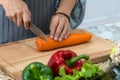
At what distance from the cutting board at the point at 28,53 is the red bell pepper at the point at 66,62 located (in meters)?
0.13

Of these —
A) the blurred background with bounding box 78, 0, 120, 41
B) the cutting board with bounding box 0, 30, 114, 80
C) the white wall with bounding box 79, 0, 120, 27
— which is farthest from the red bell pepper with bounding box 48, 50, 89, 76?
the white wall with bounding box 79, 0, 120, 27

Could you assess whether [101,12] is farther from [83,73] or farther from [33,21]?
[83,73]

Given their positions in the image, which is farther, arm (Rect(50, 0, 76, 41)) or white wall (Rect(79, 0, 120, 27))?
white wall (Rect(79, 0, 120, 27))

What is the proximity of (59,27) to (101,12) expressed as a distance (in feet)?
4.69

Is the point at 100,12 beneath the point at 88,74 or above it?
beneath

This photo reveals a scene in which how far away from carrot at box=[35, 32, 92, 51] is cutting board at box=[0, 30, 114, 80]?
2 cm

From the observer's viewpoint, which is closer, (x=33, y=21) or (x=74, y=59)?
(x=74, y=59)

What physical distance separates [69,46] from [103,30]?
59 cm

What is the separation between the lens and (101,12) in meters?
2.65

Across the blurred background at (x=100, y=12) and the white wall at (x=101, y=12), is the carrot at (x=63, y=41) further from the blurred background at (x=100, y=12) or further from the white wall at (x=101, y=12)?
the white wall at (x=101, y=12)

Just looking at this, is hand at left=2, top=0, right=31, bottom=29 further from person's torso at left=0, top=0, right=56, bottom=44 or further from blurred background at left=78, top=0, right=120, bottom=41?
blurred background at left=78, top=0, right=120, bottom=41

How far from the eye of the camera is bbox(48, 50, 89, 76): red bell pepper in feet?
2.99

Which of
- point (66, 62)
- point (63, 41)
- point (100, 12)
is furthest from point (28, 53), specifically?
point (100, 12)

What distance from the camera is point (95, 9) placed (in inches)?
102
